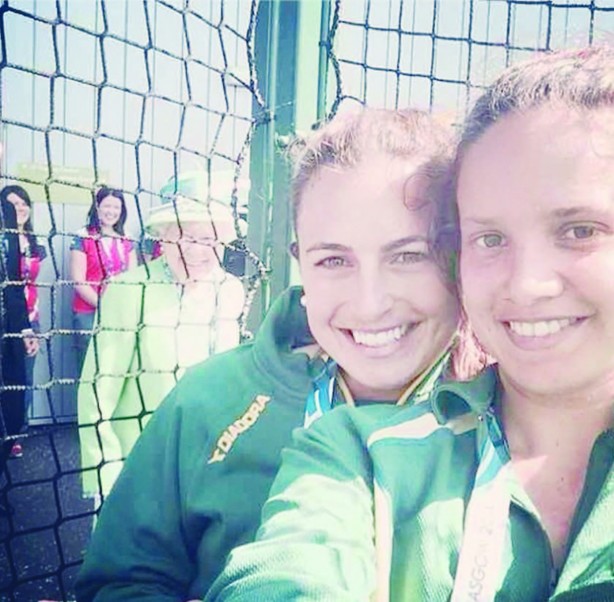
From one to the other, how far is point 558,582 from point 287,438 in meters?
0.41

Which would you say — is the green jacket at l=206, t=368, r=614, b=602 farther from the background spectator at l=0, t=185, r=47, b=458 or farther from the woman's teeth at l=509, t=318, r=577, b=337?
the background spectator at l=0, t=185, r=47, b=458

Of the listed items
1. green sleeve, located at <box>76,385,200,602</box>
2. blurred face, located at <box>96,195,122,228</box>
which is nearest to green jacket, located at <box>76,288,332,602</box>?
green sleeve, located at <box>76,385,200,602</box>

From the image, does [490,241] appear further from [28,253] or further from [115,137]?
[28,253]

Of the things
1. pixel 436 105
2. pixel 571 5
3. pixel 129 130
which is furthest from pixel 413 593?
pixel 129 130

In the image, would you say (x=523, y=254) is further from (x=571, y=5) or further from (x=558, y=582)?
(x=571, y=5)

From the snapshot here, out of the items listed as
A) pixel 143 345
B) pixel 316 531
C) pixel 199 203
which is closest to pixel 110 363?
pixel 143 345

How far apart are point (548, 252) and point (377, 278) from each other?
0.82 ft

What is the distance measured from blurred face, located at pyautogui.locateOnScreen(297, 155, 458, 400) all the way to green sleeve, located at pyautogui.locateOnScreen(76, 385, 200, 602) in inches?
9.4

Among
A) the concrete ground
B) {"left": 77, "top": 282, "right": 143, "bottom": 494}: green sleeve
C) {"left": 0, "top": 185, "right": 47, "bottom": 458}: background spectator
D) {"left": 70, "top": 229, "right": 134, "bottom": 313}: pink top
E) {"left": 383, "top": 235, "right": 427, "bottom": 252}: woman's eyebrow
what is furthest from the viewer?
{"left": 70, "top": 229, "right": 134, "bottom": 313}: pink top

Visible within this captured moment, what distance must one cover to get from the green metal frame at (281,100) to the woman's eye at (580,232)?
577 mm

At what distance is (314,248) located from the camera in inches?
37.6

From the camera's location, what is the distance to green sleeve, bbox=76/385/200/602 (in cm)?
91

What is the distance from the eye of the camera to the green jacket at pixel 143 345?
1.77 metres

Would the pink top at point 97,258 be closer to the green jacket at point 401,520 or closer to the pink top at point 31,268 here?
the pink top at point 31,268
